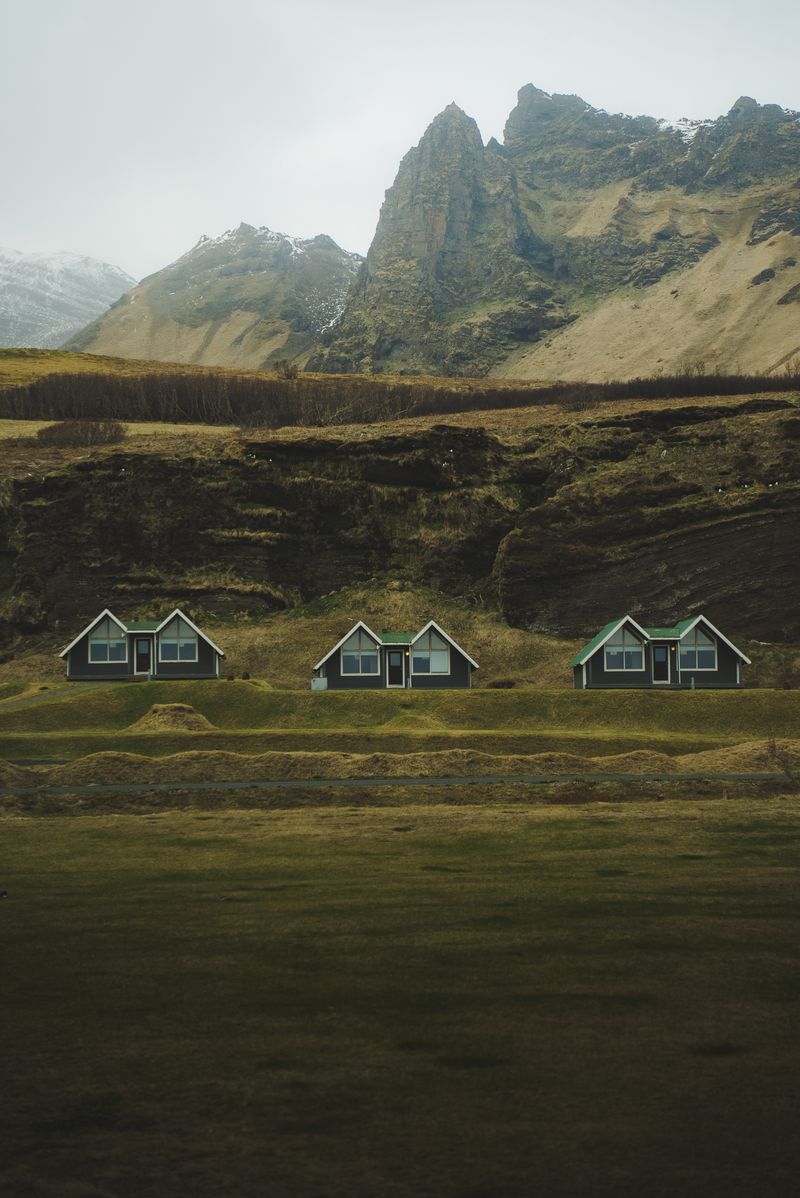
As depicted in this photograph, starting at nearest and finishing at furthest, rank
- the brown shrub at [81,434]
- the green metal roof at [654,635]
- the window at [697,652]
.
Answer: the green metal roof at [654,635]
the window at [697,652]
the brown shrub at [81,434]

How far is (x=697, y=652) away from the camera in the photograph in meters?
70.4

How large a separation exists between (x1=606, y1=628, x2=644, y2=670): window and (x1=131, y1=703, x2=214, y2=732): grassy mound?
88.4 feet

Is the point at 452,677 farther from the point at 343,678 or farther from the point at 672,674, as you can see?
the point at 672,674

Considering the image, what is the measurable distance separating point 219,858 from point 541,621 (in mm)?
64229

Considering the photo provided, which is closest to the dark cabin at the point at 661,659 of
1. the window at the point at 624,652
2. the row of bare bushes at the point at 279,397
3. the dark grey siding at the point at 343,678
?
the window at the point at 624,652

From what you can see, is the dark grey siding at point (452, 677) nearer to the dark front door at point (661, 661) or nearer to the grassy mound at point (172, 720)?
the dark front door at point (661, 661)

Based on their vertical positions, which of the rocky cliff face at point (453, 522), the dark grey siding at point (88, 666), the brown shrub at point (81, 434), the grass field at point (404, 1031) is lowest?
the grass field at point (404, 1031)

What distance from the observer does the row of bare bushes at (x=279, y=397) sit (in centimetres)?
A: 13775

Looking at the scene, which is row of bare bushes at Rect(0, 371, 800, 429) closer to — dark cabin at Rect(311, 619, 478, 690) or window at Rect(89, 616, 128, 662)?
window at Rect(89, 616, 128, 662)

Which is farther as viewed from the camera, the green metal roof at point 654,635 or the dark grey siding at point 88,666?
the dark grey siding at point 88,666

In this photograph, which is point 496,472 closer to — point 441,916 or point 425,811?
point 425,811

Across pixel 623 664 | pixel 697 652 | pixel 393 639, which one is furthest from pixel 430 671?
pixel 697 652

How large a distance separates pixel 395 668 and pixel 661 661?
56.7ft

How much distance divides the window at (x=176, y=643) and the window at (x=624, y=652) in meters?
27.9
